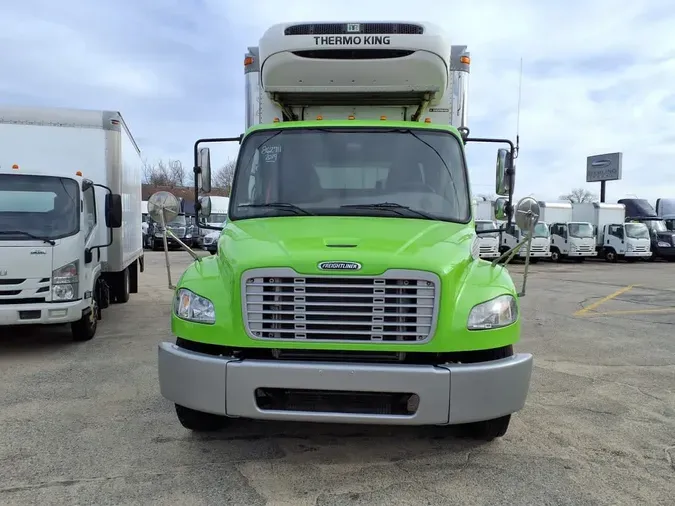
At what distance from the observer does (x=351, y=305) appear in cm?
367

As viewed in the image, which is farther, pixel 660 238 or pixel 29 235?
pixel 660 238

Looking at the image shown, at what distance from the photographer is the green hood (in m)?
3.70

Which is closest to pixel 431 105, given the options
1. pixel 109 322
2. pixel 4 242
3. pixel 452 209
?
pixel 452 209

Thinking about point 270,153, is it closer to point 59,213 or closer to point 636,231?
point 59,213

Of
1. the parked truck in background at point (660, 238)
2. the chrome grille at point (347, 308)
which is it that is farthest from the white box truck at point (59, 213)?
the parked truck in background at point (660, 238)

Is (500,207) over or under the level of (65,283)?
over

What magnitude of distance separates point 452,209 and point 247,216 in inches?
66.3

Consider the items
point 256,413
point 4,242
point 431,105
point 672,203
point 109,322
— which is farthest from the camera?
point 672,203

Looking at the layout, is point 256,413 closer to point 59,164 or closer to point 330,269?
point 330,269

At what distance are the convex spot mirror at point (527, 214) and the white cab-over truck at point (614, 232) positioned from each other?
28.1m

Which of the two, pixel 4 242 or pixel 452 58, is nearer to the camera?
pixel 452 58

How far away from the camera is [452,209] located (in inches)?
188

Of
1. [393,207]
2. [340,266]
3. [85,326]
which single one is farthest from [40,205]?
[340,266]

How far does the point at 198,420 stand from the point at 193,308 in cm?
102
